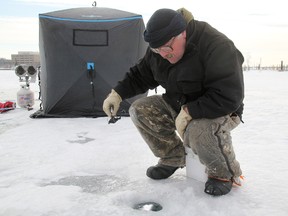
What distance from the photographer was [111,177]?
7.39ft

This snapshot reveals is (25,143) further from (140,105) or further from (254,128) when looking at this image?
(254,128)

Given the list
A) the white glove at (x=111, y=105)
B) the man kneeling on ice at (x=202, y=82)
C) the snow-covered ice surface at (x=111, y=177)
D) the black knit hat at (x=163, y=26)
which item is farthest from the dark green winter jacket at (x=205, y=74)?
the snow-covered ice surface at (x=111, y=177)

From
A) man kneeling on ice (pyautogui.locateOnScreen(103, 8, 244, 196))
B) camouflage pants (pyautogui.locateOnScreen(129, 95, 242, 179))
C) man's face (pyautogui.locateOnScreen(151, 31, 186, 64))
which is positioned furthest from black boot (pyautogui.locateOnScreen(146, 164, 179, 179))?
man's face (pyautogui.locateOnScreen(151, 31, 186, 64))

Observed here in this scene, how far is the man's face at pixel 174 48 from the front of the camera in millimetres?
1758

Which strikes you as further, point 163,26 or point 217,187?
point 217,187

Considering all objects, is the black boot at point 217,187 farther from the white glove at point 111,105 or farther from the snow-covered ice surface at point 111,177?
the white glove at point 111,105

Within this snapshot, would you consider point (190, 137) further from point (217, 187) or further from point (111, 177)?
point (111, 177)

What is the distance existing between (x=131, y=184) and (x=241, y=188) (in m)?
0.71

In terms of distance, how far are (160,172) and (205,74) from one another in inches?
30.8

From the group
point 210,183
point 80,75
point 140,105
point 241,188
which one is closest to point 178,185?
point 210,183

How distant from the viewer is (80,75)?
4512 millimetres

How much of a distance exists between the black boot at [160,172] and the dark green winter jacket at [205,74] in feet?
1.47

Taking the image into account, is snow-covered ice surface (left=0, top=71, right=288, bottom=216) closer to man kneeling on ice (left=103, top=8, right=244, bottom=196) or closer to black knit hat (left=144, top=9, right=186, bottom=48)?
man kneeling on ice (left=103, top=8, right=244, bottom=196)

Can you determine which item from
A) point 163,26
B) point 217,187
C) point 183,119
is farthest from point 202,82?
point 217,187
